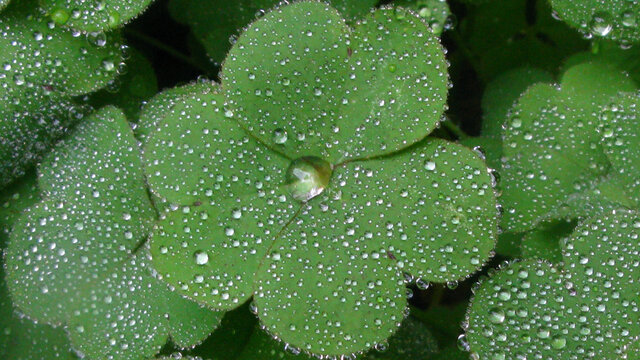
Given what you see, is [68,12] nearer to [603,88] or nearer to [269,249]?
[269,249]

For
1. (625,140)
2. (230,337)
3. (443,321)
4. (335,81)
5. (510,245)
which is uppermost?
(335,81)

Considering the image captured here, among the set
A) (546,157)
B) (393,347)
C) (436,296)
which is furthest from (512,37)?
(393,347)

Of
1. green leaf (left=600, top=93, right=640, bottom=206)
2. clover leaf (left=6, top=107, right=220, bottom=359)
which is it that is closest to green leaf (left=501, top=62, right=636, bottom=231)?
green leaf (left=600, top=93, right=640, bottom=206)

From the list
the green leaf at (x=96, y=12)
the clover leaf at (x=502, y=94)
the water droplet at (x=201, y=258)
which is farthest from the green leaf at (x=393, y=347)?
the green leaf at (x=96, y=12)

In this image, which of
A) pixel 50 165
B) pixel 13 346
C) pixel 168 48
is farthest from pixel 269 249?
pixel 168 48

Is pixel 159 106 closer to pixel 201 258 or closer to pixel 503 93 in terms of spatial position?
pixel 201 258

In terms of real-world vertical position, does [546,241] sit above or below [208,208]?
below
